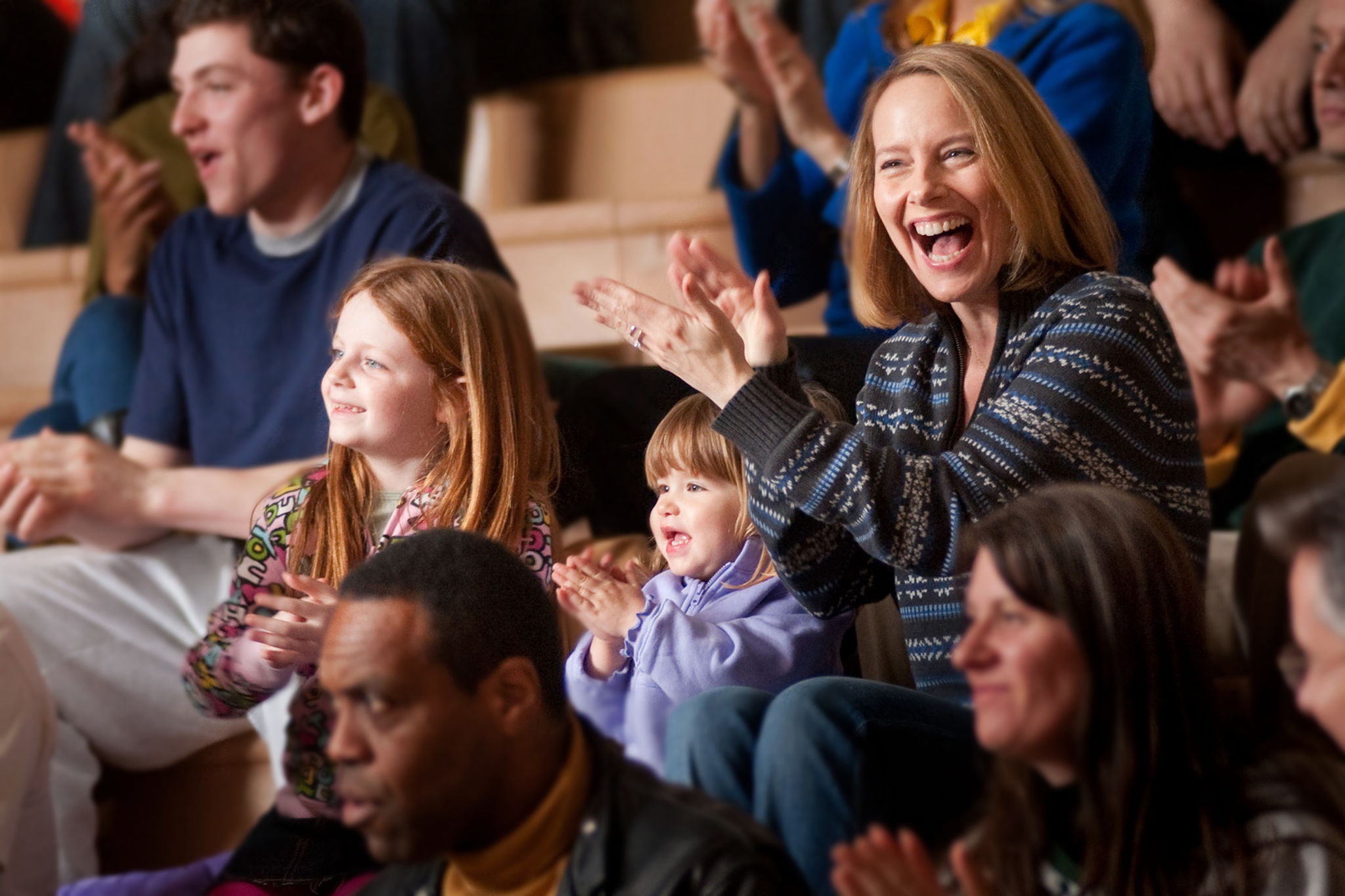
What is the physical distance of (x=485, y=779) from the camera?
430mm

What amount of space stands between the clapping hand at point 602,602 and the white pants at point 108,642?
0.22 meters

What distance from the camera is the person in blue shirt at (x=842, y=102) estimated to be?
54 centimetres

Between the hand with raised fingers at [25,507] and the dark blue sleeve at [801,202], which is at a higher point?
the dark blue sleeve at [801,202]

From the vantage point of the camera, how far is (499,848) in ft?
1.42

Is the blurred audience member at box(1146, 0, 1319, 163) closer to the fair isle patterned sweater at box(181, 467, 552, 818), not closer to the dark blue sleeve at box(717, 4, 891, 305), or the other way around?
the dark blue sleeve at box(717, 4, 891, 305)

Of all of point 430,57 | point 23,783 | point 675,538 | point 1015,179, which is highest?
point 430,57

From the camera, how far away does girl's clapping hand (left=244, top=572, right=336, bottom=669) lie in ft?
1.58

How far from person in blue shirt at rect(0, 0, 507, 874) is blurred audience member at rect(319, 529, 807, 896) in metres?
0.11

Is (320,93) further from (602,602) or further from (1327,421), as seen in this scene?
(1327,421)

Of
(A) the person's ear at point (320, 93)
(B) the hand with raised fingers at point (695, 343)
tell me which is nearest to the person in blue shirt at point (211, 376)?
(A) the person's ear at point (320, 93)

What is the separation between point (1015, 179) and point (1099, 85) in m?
0.10

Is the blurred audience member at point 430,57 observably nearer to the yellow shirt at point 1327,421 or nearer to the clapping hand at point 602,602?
Result: the clapping hand at point 602,602

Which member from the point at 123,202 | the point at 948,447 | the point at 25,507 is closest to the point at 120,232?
the point at 123,202

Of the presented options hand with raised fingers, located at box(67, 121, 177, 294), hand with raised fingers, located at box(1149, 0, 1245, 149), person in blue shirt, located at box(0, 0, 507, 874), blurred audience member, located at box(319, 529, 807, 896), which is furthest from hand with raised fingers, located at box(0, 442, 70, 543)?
hand with raised fingers, located at box(1149, 0, 1245, 149)
